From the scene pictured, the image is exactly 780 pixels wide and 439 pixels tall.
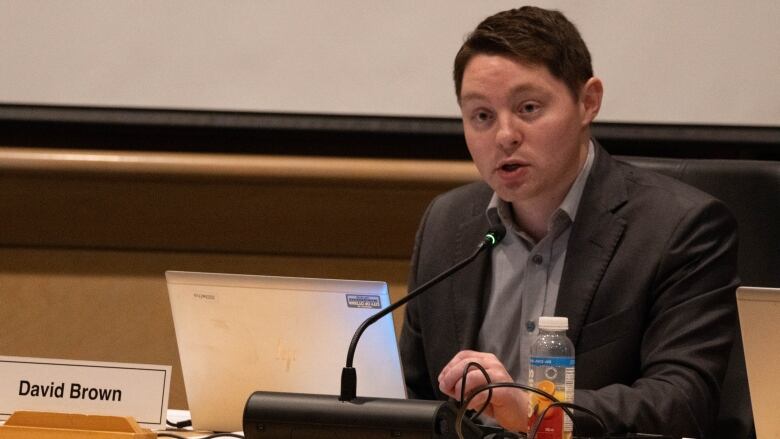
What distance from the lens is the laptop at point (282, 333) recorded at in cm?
174

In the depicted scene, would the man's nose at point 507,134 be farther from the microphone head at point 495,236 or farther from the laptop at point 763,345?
the laptop at point 763,345

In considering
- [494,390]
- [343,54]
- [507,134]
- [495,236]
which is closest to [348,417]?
[494,390]

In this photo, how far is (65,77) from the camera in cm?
316

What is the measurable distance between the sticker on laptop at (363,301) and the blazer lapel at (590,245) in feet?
1.80

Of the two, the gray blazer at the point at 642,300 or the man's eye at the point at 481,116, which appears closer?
the gray blazer at the point at 642,300

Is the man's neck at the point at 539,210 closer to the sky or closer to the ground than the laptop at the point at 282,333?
closer to the sky

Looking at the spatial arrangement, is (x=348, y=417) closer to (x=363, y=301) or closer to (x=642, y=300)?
(x=363, y=301)

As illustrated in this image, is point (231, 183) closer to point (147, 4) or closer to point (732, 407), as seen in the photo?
point (147, 4)

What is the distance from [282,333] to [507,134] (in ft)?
2.08

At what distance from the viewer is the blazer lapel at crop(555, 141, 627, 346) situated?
2125mm

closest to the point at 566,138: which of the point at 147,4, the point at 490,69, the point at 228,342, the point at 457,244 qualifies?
the point at 490,69

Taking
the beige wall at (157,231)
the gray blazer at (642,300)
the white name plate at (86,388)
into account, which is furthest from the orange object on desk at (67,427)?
the beige wall at (157,231)

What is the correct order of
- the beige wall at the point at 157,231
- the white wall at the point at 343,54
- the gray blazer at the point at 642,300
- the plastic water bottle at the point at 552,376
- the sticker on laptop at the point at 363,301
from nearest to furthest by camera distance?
the plastic water bottle at the point at 552,376 < the sticker on laptop at the point at 363,301 < the gray blazer at the point at 642,300 < the white wall at the point at 343,54 < the beige wall at the point at 157,231

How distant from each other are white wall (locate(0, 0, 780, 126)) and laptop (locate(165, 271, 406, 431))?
52.8 inches
